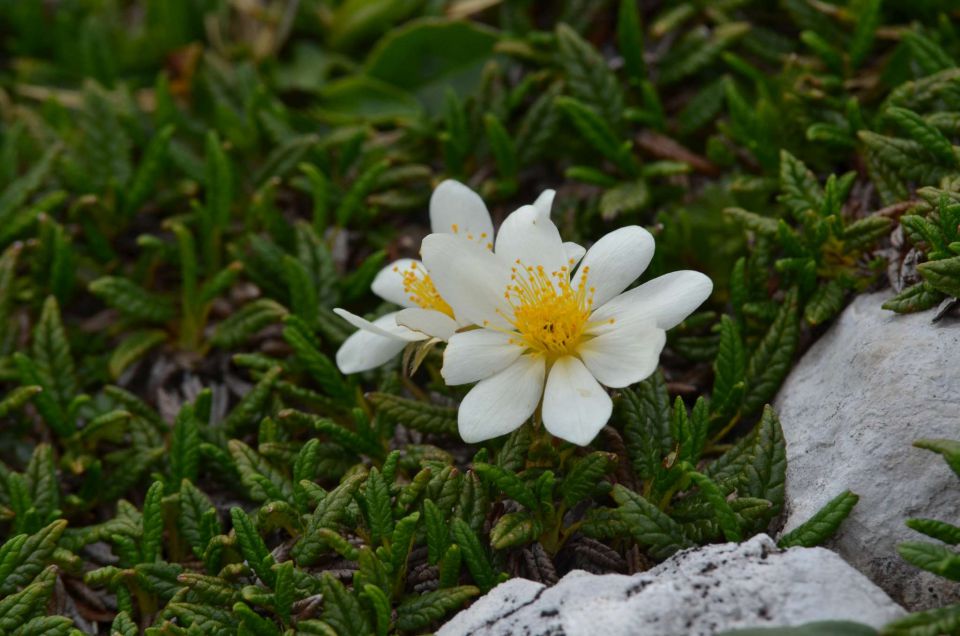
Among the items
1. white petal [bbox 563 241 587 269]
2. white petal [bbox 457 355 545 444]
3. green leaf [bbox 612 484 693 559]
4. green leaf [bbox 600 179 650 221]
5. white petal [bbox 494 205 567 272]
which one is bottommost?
green leaf [bbox 612 484 693 559]

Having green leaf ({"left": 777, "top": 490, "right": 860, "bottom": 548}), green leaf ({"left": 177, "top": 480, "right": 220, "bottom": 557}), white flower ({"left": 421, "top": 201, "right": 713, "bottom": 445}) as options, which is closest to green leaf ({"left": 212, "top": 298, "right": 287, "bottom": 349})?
green leaf ({"left": 177, "top": 480, "right": 220, "bottom": 557})

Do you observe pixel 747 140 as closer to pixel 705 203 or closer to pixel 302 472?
pixel 705 203

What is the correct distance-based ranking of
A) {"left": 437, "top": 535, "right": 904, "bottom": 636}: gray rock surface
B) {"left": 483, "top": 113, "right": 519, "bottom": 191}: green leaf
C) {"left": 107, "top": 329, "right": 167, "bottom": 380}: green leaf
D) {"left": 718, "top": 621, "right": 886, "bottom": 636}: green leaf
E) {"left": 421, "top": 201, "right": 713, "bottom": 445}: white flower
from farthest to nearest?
{"left": 483, "top": 113, "right": 519, "bottom": 191}: green leaf < {"left": 107, "top": 329, "right": 167, "bottom": 380}: green leaf < {"left": 421, "top": 201, "right": 713, "bottom": 445}: white flower < {"left": 437, "top": 535, "right": 904, "bottom": 636}: gray rock surface < {"left": 718, "top": 621, "right": 886, "bottom": 636}: green leaf

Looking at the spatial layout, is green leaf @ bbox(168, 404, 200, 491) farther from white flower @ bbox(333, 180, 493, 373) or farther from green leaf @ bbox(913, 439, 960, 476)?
green leaf @ bbox(913, 439, 960, 476)

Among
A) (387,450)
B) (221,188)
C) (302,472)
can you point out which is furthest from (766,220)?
(221,188)

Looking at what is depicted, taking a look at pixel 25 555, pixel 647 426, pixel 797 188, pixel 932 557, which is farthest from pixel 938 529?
pixel 25 555

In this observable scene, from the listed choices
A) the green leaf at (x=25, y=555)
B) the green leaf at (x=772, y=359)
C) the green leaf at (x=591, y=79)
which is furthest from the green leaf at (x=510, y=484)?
the green leaf at (x=591, y=79)
